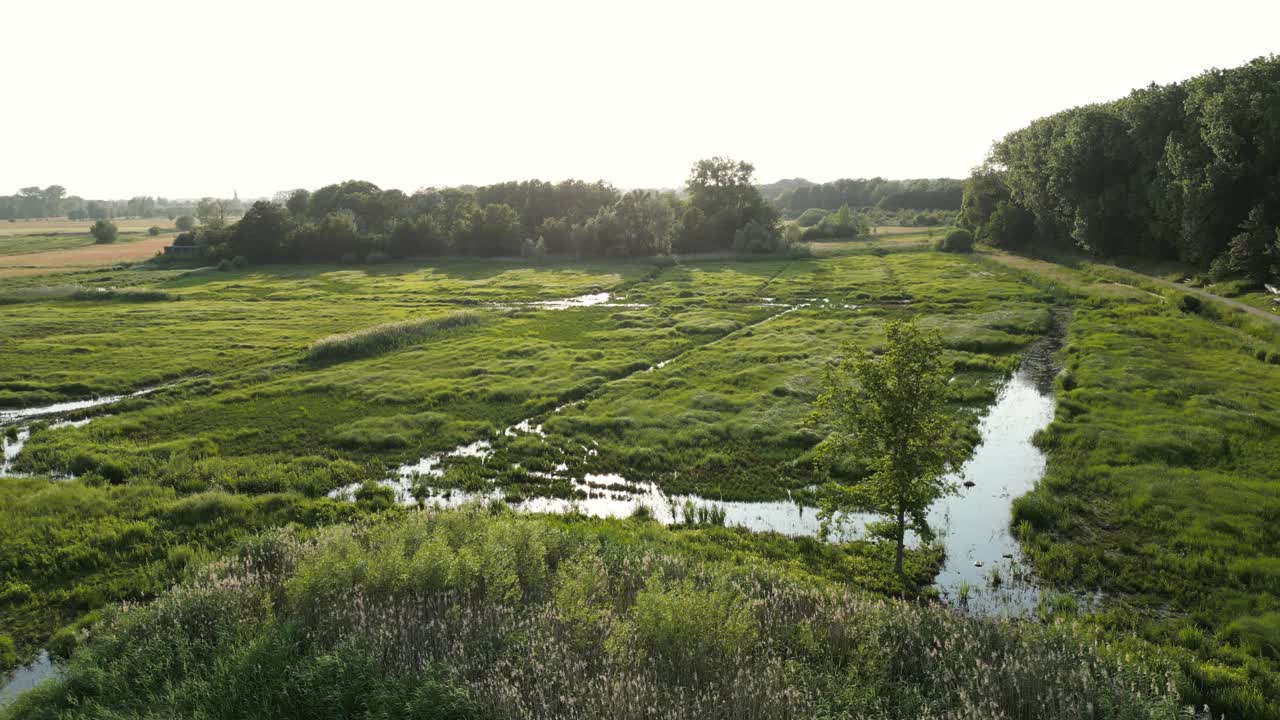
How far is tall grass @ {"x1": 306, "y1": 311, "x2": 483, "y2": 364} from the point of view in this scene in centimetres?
4769

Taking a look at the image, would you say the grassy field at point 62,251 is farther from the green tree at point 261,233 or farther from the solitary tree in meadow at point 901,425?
the solitary tree in meadow at point 901,425

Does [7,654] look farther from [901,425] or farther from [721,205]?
[721,205]

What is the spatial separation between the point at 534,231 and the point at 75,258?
257 feet

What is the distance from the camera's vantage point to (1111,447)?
2659 centimetres

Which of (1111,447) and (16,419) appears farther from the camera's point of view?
(16,419)

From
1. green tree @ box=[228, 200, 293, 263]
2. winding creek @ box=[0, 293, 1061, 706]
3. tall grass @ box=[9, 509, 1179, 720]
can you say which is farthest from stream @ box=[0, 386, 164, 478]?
green tree @ box=[228, 200, 293, 263]

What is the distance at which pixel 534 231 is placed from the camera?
12206 cm

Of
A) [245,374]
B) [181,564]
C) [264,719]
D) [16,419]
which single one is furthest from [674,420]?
[16,419]

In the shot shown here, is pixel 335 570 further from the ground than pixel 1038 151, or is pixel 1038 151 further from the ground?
pixel 1038 151

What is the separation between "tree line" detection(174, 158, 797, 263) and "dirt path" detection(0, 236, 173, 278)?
38.6ft

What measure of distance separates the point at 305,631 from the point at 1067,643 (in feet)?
51.5

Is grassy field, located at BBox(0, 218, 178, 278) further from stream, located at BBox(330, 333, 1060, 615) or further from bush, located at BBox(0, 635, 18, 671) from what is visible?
bush, located at BBox(0, 635, 18, 671)

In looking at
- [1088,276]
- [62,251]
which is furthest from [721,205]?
[62,251]

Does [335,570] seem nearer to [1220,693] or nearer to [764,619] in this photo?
[764,619]
